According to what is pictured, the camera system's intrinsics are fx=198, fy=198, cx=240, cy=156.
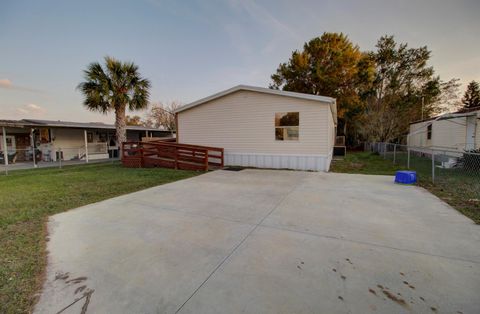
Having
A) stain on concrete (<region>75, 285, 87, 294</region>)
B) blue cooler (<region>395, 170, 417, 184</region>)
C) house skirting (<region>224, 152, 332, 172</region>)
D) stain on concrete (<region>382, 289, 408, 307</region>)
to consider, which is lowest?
stain on concrete (<region>75, 285, 87, 294</region>)

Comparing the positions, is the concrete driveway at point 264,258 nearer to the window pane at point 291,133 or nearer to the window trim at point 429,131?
the window pane at point 291,133

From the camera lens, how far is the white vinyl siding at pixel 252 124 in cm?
870

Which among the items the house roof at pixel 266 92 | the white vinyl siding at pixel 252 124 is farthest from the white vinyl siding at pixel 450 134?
the white vinyl siding at pixel 252 124

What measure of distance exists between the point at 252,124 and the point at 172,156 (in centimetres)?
436

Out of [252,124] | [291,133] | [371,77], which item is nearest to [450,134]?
[371,77]

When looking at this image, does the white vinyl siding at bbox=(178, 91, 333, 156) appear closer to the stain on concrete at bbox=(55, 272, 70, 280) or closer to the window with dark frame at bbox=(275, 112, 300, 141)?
the window with dark frame at bbox=(275, 112, 300, 141)

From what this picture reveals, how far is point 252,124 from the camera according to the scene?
9836mm

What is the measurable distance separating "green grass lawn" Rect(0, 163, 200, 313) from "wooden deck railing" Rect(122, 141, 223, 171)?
1.78 meters

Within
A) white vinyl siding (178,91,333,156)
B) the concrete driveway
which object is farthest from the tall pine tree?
the concrete driveway

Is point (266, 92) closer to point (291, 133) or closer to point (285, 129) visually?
point (285, 129)

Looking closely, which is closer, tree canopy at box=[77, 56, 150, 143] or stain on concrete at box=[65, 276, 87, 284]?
stain on concrete at box=[65, 276, 87, 284]

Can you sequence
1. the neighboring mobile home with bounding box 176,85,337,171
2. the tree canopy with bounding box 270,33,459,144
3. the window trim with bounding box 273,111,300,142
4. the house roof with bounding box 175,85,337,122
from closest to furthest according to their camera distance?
1. the house roof with bounding box 175,85,337,122
2. the neighboring mobile home with bounding box 176,85,337,171
3. the window trim with bounding box 273,111,300,142
4. the tree canopy with bounding box 270,33,459,144

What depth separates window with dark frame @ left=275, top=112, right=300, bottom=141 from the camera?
9.05 meters

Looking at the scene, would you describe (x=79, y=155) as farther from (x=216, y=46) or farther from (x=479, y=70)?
(x=479, y=70)
